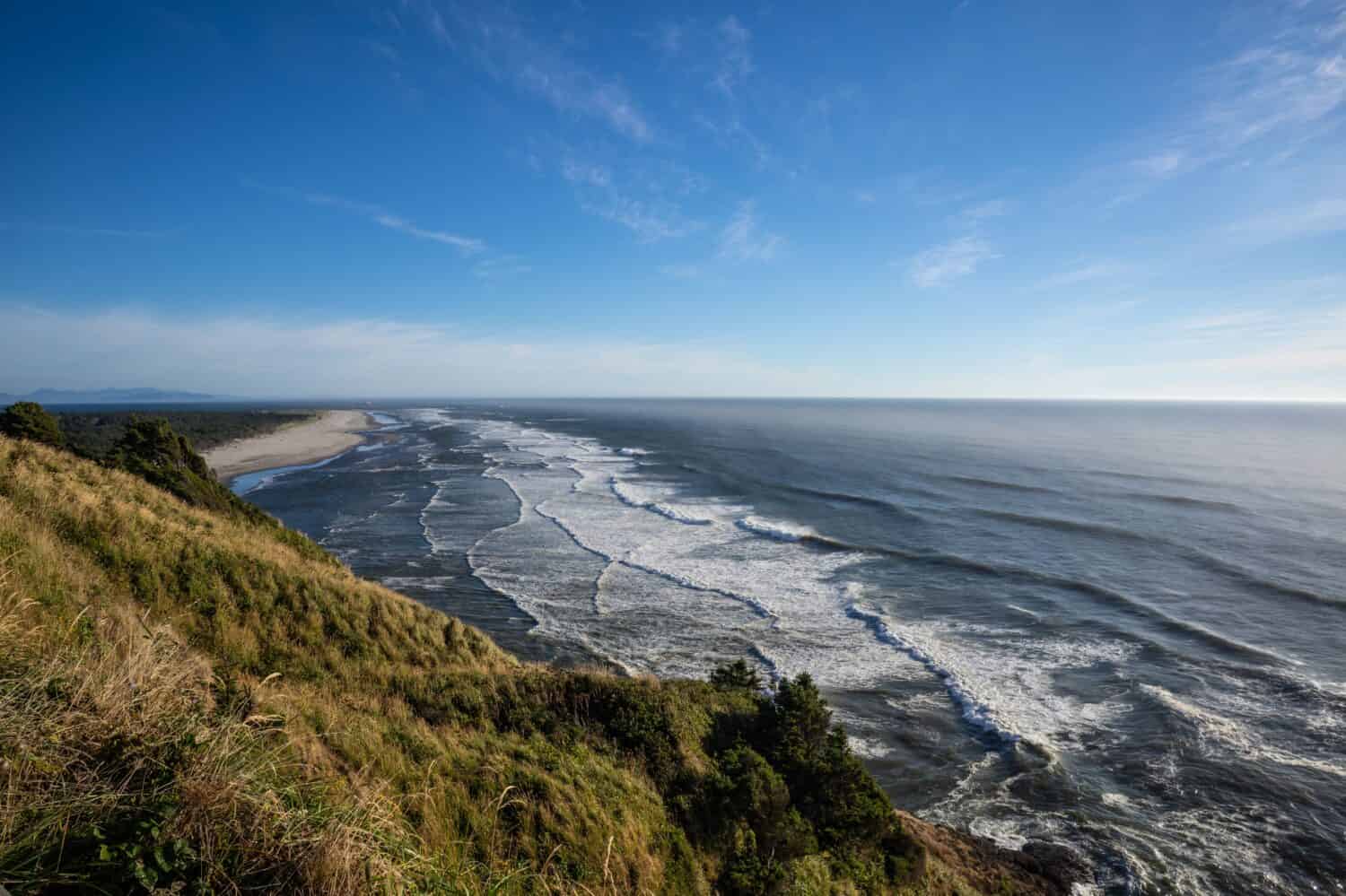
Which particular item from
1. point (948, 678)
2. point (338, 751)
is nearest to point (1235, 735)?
point (948, 678)

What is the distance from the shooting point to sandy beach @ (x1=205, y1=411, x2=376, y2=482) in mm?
64188

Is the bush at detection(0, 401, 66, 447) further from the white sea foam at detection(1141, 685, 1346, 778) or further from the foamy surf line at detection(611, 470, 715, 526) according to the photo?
the white sea foam at detection(1141, 685, 1346, 778)

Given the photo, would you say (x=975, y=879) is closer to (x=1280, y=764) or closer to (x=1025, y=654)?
(x=1280, y=764)

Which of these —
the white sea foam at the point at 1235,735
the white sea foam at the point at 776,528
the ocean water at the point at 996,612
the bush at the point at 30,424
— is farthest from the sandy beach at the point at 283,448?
the white sea foam at the point at 1235,735

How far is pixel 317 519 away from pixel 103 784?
39713 mm

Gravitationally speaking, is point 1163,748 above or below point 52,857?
below

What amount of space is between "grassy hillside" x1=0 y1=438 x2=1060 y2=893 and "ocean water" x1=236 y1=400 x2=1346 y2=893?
3870 mm

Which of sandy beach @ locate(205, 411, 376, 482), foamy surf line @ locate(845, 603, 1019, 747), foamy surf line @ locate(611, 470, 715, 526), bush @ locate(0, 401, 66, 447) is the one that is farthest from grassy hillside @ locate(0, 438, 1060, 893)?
sandy beach @ locate(205, 411, 376, 482)

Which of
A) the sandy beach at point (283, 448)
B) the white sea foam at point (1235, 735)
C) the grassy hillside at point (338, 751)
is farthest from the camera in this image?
the sandy beach at point (283, 448)

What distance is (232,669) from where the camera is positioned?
27.7 feet

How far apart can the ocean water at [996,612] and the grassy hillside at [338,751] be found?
3870 mm

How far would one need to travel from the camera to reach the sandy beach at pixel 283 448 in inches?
2527

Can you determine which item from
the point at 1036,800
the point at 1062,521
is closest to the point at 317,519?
the point at 1036,800

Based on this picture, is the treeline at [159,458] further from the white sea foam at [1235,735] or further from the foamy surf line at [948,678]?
the white sea foam at [1235,735]
